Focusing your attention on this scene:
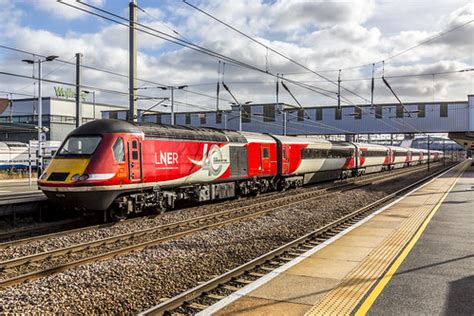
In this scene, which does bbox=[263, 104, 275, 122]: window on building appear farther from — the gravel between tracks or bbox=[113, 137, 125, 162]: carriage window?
bbox=[113, 137, 125, 162]: carriage window

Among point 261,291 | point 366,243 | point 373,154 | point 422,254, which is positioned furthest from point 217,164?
point 373,154

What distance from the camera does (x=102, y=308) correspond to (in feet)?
22.3

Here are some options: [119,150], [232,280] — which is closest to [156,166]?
[119,150]

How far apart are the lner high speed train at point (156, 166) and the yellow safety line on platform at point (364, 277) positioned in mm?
7986

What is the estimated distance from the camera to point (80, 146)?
1401cm

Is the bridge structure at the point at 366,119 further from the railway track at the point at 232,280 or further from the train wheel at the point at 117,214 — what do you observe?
the railway track at the point at 232,280

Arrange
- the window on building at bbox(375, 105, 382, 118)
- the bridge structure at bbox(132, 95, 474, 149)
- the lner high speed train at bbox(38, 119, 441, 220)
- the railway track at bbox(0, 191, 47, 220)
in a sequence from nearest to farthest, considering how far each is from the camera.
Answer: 1. the lner high speed train at bbox(38, 119, 441, 220)
2. the railway track at bbox(0, 191, 47, 220)
3. the bridge structure at bbox(132, 95, 474, 149)
4. the window on building at bbox(375, 105, 382, 118)

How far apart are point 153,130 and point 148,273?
7814 millimetres

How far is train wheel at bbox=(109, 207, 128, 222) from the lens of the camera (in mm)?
14750

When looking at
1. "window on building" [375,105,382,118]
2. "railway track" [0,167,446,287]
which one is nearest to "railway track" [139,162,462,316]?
"railway track" [0,167,446,287]

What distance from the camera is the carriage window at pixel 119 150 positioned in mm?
13906

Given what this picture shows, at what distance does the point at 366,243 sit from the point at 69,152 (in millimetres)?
9375

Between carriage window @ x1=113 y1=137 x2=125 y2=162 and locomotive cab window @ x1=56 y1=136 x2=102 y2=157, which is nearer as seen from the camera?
locomotive cab window @ x1=56 y1=136 x2=102 y2=157

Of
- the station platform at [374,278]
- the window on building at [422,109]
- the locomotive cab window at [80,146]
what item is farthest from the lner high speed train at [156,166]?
the window on building at [422,109]
